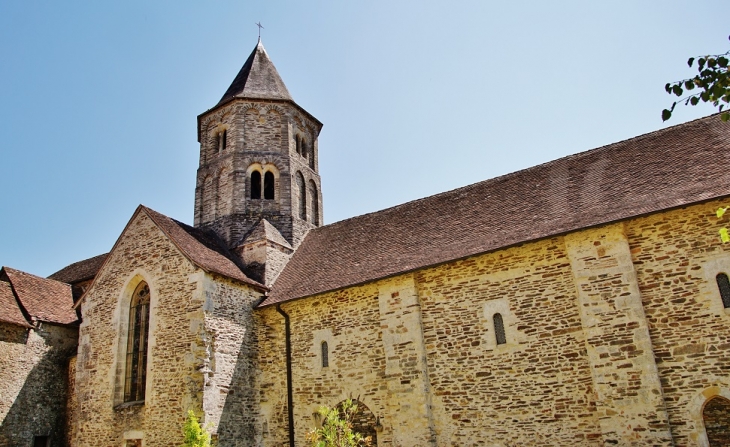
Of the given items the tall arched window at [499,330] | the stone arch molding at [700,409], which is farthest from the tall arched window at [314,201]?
the stone arch molding at [700,409]

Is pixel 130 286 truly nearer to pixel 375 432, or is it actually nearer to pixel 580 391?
pixel 375 432

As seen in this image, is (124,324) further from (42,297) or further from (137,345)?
(42,297)

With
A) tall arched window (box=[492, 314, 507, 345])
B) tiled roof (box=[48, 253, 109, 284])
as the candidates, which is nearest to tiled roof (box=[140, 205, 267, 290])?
tiled roof (box=[48, 253, 109, 284])

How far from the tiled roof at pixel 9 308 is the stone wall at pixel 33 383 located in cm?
20

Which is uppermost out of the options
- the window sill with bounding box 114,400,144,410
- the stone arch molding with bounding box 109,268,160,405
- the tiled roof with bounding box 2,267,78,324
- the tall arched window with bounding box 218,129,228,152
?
the tall arched window with bounding box 218,129,228,152

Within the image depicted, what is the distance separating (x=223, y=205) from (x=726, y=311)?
1444cm

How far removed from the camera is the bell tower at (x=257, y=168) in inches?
722

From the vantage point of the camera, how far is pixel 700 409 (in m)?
9.46

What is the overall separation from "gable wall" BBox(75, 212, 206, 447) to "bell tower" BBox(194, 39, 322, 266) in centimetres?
285

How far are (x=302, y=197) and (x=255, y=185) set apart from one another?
5.49ft

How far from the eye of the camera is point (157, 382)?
1371 cm

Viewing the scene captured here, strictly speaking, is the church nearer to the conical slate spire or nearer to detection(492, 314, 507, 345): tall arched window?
detection(492, 314, 507, 345): tall arched window

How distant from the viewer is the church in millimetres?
10133

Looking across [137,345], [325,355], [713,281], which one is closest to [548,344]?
[713,281]
